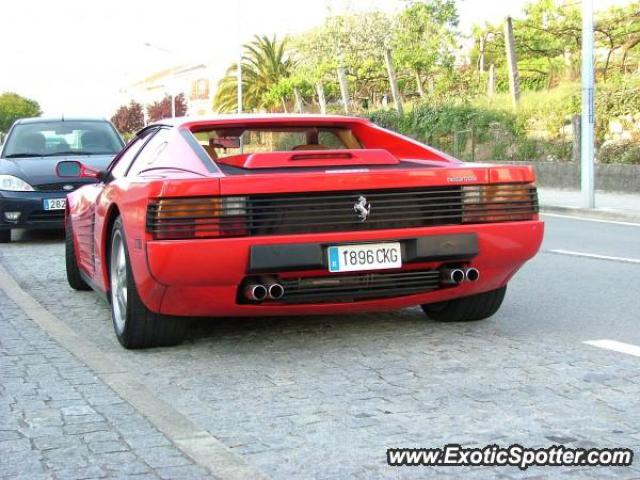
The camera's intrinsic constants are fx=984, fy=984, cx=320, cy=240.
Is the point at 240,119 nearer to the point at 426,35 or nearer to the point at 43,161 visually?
the point at 43,161

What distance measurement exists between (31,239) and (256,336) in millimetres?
7167

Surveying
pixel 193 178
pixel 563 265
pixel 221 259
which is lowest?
pixel 563 265

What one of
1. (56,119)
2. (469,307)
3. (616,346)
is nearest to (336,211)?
(469,307)

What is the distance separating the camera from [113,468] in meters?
3.50

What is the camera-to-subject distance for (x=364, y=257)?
5168 mm

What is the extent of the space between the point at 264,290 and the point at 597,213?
12.5 metres

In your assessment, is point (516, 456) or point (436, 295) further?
point (436, 295)

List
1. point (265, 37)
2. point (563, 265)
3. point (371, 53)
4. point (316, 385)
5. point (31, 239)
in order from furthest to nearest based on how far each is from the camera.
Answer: point (265, 37) → point (371, 53) → point (31, 239) → point (563, 265) → point (316, 385)

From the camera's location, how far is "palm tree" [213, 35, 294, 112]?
5662 cm

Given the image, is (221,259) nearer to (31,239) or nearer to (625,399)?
(625,399)

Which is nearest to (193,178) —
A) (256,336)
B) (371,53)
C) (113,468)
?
(256,336)

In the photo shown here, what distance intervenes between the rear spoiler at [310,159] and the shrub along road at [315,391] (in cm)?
103

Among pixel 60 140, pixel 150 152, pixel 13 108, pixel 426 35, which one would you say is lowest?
pixel 150 152

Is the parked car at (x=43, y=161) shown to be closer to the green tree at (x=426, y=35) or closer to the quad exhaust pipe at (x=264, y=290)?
the quad exhaust pipe at (x=264, y=290)
